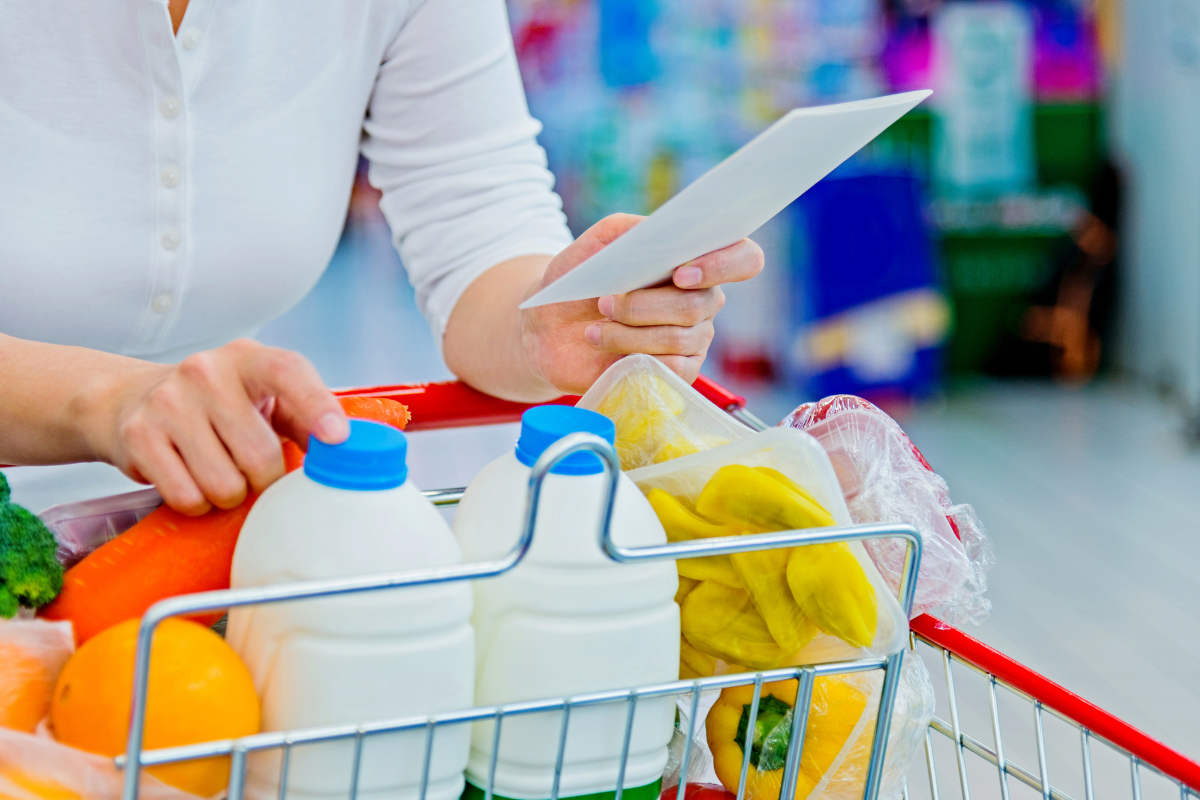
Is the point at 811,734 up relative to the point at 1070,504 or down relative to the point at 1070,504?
up

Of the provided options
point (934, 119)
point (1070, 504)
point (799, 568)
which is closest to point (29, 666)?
point (799, 568)

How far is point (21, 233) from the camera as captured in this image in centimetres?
100

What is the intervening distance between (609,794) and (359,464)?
0.76 feet

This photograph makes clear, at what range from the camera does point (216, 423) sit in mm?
596

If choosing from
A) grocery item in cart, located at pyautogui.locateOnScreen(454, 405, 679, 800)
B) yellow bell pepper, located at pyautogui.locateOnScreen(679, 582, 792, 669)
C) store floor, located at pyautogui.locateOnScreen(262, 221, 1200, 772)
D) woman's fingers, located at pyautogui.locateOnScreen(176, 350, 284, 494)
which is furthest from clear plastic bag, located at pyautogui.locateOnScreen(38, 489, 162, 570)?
store floor, located at pyautogui.locateOnScreen(262, 221, 1200, 772)

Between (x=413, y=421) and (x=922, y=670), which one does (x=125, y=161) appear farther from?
(x=922, y=670)

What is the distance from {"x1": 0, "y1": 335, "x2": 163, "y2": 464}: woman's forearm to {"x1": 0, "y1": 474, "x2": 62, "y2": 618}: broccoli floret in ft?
0.19

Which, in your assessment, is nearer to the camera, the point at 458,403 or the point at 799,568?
the point at 799,568

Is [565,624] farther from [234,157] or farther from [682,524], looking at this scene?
[234,157]

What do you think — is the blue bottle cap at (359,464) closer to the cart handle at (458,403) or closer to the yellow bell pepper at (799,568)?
the yellow bell pepper at (799,568)

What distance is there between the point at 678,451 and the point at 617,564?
0.54ft

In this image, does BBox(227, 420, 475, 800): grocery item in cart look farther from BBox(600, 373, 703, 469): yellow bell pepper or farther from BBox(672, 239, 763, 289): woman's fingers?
BBox(672, 239, 763, 289): woman's fingers

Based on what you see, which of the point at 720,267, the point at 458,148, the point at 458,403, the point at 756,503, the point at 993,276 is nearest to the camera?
the point at 756,503

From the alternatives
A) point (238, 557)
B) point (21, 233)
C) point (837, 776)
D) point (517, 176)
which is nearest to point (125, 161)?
point (21, 233)
